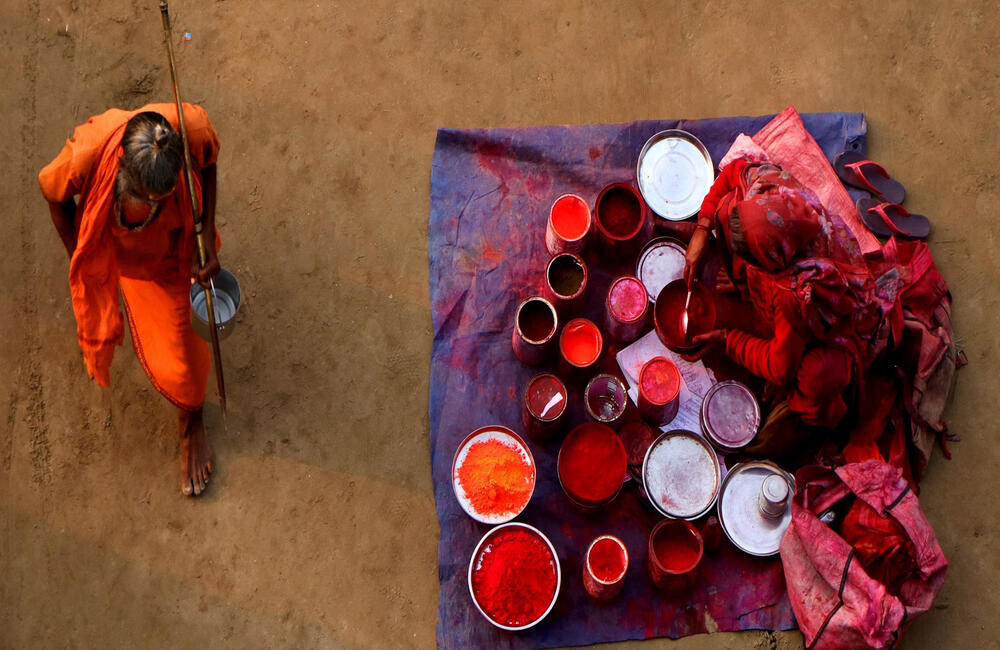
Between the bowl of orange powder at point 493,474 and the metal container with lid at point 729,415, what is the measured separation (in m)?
0.76

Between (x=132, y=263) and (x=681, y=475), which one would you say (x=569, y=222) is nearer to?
(x=681, y=475)

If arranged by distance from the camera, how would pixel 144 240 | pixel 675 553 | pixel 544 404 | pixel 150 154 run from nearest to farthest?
pixel 150 154
pixel 144 240
pixel 675 553
pixel 544 404

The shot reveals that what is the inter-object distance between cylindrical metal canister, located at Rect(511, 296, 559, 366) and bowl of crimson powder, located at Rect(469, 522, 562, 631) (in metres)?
0.70

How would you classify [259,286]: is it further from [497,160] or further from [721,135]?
[721,135]

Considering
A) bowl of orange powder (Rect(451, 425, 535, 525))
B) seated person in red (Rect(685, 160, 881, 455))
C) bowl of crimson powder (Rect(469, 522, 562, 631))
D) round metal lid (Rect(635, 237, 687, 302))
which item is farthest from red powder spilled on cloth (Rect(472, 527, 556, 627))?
round metal lid (Rect(635, 237, 687, 302))

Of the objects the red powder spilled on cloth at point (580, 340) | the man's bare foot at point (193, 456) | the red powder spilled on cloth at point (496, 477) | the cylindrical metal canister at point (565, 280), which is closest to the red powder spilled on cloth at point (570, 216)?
the cylindrical metal canister at point (565, 280)

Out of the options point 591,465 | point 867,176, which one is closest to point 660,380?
point 591,465

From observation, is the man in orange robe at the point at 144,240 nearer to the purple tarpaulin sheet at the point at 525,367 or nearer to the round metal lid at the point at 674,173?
the purple tarpaulin sheet at the point at 525,367

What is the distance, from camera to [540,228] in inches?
146

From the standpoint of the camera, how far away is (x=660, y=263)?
3596 mm

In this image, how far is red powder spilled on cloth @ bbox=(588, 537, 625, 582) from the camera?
313 centimetres

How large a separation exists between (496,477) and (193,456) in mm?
1244

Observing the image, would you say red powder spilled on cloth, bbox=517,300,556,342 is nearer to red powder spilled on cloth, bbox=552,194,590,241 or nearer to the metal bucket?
red powder spilled on cloth, bbox=552,194,590,241

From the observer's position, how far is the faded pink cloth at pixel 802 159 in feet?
12.1
